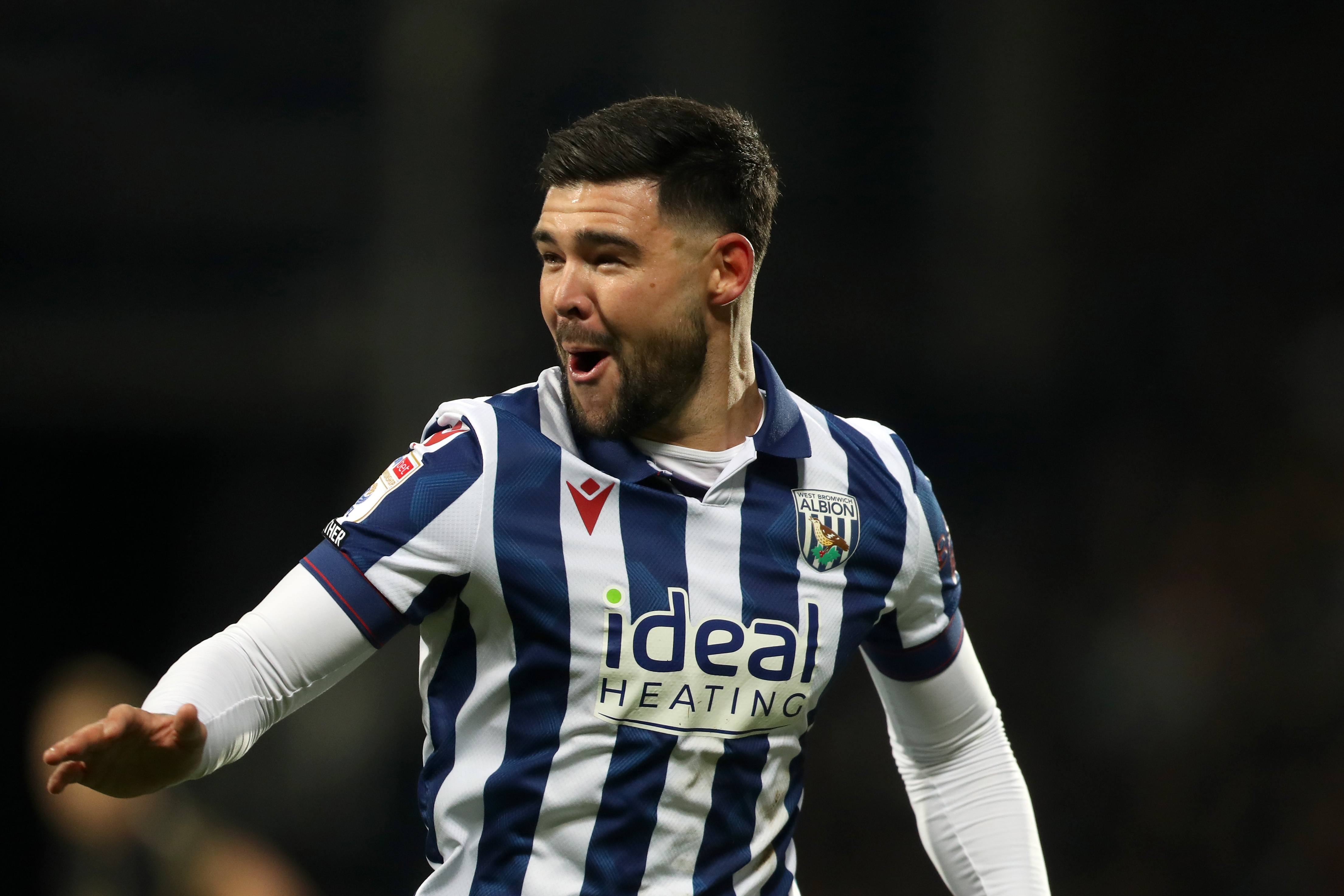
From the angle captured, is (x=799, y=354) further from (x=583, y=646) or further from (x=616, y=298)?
(x=583, y=646)

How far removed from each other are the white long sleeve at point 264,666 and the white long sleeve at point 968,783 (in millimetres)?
944

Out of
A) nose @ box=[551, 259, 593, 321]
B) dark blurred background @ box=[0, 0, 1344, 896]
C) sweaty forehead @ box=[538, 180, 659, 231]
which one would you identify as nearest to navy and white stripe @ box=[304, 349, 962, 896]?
nose @ box=[551, 259, 593, 321]

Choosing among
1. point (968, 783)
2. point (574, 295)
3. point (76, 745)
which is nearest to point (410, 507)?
point (574, 295)

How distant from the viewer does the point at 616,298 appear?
1766 mm

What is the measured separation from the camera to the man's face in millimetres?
1768

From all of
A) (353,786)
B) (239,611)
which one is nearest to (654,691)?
(353,786)

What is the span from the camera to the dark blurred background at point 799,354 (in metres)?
4.75

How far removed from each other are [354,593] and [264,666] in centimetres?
14

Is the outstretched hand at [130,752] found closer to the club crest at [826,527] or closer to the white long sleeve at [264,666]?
the white long sleeve at [264,666]

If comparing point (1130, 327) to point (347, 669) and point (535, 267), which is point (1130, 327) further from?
point (347, 669)

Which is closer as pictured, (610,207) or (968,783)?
A: (610,207)

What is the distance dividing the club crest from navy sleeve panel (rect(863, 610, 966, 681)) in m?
0.20

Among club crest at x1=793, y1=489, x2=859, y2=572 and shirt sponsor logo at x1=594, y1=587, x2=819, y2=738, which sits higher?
club crest at x1=793, y1=489, x2=859, y2=572

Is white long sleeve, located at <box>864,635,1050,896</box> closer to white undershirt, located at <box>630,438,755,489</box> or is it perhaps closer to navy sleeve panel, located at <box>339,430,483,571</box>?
white undershirt, located at <box>630,438,755,489</box>
